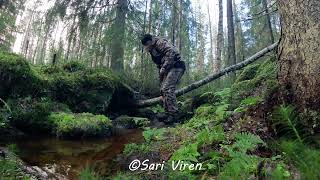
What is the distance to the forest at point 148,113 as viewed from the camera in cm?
324

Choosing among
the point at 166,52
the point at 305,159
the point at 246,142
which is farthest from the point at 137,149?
the point at 166,52

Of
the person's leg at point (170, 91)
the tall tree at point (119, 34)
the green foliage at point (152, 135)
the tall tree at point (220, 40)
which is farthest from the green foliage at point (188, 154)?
the tall tree at point (220, 40)

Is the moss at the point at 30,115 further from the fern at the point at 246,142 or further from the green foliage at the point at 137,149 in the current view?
the fern at the point at 246,142

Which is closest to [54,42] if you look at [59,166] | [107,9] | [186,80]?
[107,9]

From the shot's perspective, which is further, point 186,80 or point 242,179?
point 186,80

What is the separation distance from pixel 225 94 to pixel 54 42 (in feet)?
21.4

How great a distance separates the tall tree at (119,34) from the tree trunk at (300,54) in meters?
7.81

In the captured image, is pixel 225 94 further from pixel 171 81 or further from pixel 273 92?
pixel 273 92

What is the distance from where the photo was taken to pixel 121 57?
13312 mm

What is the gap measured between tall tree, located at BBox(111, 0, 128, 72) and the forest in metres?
0.05

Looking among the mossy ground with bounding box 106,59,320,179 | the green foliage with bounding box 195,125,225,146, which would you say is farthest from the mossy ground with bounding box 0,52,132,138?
the green foliage with bounding box 195,125,225,146

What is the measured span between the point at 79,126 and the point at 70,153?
166 cm

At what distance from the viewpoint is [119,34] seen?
1175 cm

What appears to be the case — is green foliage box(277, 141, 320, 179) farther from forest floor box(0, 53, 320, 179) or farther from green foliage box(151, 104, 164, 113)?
green foliage box(151, 104, 164, 113)
